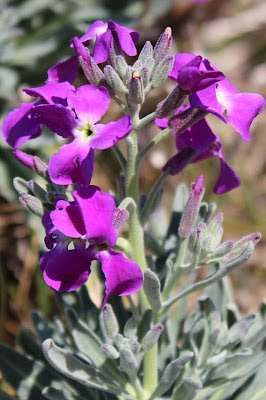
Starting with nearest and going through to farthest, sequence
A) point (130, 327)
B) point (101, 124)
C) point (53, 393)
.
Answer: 1. point (101, 124)
2. point (130, 327)
3. point (53, 393)

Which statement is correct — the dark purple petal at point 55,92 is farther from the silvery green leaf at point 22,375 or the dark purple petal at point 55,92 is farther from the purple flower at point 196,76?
the silvery green leaf at point 22,375

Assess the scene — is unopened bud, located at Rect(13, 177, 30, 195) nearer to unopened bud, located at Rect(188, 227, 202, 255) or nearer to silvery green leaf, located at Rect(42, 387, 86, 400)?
unopened bud, located at Rect(188, 227, 202, 255)

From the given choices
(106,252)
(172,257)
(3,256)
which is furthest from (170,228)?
(3,256)

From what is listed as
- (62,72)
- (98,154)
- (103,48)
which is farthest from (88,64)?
(98,154)

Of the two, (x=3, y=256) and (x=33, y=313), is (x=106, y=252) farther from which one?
(x=3, y=256)

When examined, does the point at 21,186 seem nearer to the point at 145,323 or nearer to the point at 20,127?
the point at 20,127

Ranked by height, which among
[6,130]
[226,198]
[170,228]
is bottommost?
[226,198]

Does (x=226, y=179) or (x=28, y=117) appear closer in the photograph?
(x=28, y=117)
